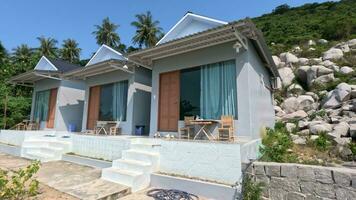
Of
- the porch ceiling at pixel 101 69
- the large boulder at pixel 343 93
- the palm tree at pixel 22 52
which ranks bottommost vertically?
the large boulder at pixel 343 93

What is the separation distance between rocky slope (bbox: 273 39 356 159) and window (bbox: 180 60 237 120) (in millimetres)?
5246

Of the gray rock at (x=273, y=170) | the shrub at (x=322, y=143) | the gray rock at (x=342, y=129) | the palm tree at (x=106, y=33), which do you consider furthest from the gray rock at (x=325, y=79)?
the palm tree at (x=106, y=33)

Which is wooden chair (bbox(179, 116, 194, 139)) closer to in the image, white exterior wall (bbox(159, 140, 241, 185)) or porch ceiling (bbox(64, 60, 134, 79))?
white exterior wall (bbox(159, 140, 241, 185))

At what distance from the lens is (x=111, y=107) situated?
36.6 feet

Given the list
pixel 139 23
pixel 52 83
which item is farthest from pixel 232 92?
pixel 139 23

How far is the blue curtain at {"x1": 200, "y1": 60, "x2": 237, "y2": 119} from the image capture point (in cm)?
732

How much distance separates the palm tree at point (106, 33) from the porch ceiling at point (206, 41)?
3295 cm

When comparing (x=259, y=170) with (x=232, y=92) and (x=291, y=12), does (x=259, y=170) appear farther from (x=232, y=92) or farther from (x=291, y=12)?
(x=291, y=12)

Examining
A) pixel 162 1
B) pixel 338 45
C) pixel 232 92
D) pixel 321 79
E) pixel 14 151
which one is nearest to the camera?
pixel 232 92

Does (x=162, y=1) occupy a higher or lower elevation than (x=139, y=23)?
lower

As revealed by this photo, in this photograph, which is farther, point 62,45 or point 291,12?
point 291,12

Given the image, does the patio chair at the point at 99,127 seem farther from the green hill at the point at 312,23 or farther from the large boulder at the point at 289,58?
the green hill at the point at 312,23

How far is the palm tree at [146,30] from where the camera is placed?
36.2m

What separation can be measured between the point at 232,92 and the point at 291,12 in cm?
4637
